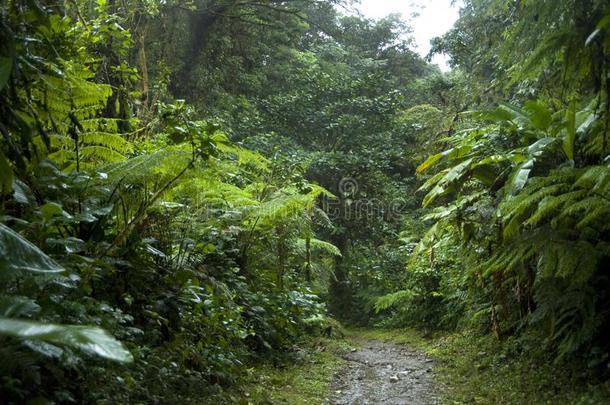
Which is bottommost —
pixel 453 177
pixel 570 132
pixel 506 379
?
pixel 506 379

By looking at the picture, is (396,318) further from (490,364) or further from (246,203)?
(246,203)

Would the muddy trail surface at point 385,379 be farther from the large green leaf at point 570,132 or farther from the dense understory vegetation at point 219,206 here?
the large green leaf at point 570,132

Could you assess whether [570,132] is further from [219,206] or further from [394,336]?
[394,336]

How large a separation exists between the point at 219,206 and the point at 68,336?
5.22 m

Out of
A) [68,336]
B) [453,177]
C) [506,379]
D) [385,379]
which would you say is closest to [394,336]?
[385,379]

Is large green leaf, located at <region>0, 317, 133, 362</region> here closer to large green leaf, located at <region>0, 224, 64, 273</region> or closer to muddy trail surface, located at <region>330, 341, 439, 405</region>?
large green leaf, located at <region>0, 224, 64, 273</region>

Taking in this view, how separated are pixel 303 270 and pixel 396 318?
2.98 meters

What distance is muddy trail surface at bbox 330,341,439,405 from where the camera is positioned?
5.27m

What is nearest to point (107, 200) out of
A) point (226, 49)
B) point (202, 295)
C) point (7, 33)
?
point (202, 295)

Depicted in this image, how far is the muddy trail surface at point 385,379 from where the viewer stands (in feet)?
17.3

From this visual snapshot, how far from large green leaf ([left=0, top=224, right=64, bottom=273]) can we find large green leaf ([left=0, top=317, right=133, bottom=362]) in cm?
53

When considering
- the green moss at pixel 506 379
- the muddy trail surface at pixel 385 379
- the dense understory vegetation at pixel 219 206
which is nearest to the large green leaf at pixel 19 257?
the dense understory vegetation at pixel 219 206

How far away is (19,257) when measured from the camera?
1963 millimetres

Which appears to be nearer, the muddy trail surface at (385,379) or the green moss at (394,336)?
the muddy trail surface at (385,379)
